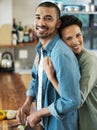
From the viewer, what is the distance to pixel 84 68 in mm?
1188

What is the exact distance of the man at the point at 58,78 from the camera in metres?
1.06

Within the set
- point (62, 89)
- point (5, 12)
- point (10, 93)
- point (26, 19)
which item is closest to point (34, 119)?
point (62, 89)

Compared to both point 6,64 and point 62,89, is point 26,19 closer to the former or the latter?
point 6,64

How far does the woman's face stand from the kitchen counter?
44cm

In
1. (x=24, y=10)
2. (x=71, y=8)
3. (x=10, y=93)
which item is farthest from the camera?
(x=71, y=8)

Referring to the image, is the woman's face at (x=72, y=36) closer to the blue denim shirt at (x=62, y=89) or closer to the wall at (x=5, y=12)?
the blue denim shirt at (x=62, y=89)

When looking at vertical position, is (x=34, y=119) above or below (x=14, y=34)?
below

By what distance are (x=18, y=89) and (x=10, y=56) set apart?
0.87 meters

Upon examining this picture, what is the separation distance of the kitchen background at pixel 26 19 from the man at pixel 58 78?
187cm

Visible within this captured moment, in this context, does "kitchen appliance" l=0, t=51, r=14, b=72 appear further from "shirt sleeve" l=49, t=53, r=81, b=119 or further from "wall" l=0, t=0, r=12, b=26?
"shirt sleeve" l=49, t=53, r=81, b=119

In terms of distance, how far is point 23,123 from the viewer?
1.38 m

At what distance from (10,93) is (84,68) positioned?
4.12 ft

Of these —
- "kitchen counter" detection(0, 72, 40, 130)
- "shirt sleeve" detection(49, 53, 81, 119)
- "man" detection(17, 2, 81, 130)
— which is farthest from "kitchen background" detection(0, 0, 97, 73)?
"shirt sleeve" detection(49, 53, 81, 119)

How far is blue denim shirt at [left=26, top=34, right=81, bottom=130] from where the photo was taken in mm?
1052
